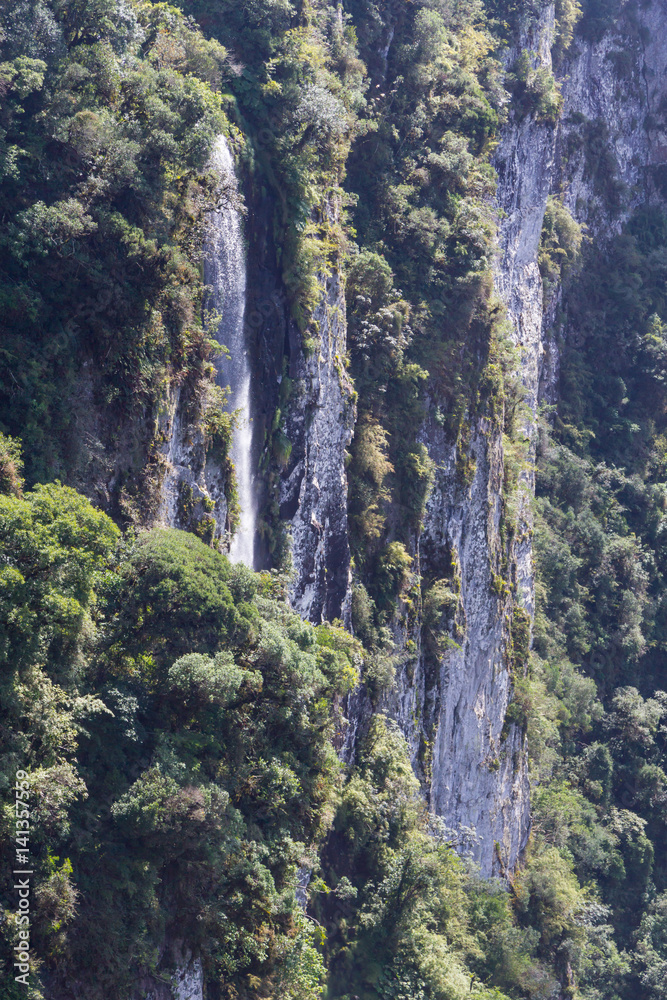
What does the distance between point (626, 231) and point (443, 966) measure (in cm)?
4743

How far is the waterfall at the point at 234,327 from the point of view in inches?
875

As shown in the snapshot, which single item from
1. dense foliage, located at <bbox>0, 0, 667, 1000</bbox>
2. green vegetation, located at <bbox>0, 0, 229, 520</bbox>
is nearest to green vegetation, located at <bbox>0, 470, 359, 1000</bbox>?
dense foliage, located at <bbox>0, 0, 667, 1000</bbox>

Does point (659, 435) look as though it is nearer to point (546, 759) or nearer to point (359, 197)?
point (546, 759)

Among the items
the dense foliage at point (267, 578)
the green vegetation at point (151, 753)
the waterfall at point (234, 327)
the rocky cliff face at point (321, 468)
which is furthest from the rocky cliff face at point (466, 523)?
the green vegetation at point (151, 753)

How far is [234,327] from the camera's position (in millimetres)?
23047

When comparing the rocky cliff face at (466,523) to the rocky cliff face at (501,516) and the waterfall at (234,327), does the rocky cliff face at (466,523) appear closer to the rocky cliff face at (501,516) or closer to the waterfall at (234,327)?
the rocky cliff face at (501,516)

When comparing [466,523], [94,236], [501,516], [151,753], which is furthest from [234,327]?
[501,516]

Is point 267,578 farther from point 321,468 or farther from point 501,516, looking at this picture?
point 501,516

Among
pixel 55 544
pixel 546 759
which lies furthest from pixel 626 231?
pixel 55 544

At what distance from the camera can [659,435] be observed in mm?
50969

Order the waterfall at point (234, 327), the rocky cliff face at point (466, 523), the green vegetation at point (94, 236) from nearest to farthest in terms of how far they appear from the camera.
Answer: the green vegetation at point (94, 236) < the waterfall at point (234, 327) < the rocky cliff face at point (466, 523)

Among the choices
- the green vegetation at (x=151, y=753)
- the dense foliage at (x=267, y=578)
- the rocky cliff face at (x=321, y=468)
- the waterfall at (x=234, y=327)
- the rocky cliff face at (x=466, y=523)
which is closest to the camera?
the green vegetation at (x=151, y=753)

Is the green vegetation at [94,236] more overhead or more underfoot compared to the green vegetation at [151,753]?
more overhead

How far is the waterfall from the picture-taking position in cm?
2222
